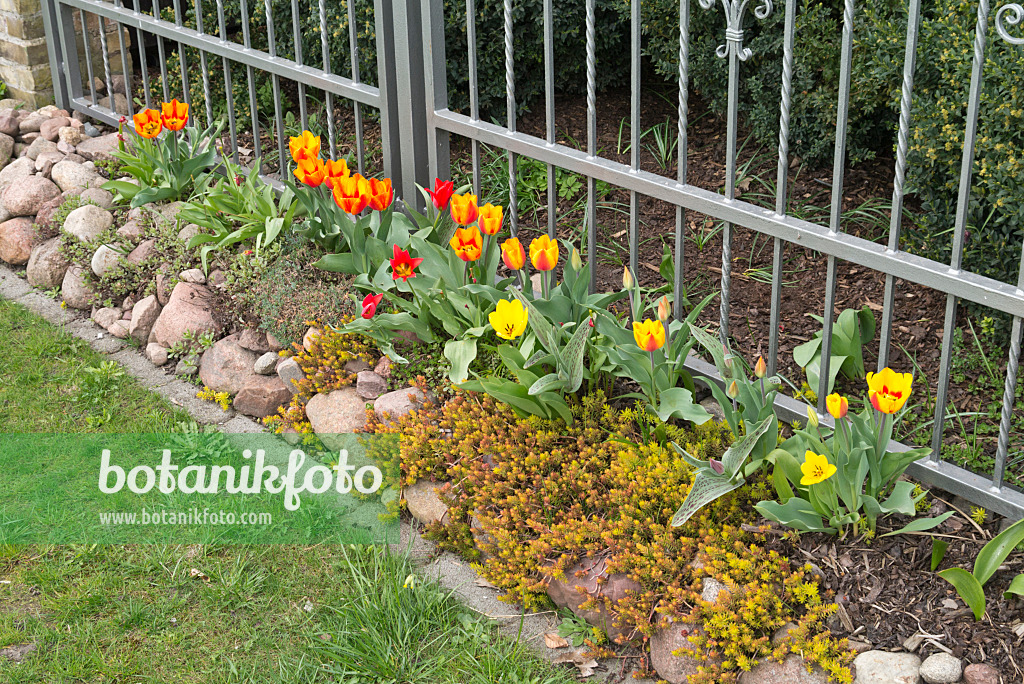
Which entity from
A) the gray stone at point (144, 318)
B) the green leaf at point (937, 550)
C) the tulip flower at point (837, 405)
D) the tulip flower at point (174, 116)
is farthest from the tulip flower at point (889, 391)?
the tulip flower at point (174, 116)

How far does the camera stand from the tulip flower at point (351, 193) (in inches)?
151

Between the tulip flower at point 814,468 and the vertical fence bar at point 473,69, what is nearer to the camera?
the tulip flower at point 814,468

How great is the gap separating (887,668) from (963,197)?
3.94ft

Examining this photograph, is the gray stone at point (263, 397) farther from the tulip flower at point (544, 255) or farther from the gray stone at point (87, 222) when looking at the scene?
the gray stone at point (87, 222)

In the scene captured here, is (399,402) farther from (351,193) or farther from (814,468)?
(814,468)

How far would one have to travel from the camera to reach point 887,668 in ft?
8.75

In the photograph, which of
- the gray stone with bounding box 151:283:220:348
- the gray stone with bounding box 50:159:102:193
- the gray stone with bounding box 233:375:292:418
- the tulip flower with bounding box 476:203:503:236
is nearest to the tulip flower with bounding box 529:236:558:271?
the tulip flower with bounding box 476:203:503:236

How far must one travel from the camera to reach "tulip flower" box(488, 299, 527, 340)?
330cm

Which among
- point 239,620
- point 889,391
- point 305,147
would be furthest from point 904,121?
point 239,620

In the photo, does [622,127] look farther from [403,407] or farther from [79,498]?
[79,498]

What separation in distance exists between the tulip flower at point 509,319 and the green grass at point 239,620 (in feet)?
2.53

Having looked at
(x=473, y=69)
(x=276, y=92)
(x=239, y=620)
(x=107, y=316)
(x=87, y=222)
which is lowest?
(x=239, y=620)

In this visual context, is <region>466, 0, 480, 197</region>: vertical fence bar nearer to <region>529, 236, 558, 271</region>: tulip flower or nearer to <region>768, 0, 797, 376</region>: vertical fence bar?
<region>529, 236, 558, 271</region>: tulip flower

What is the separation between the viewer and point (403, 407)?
3703mm
